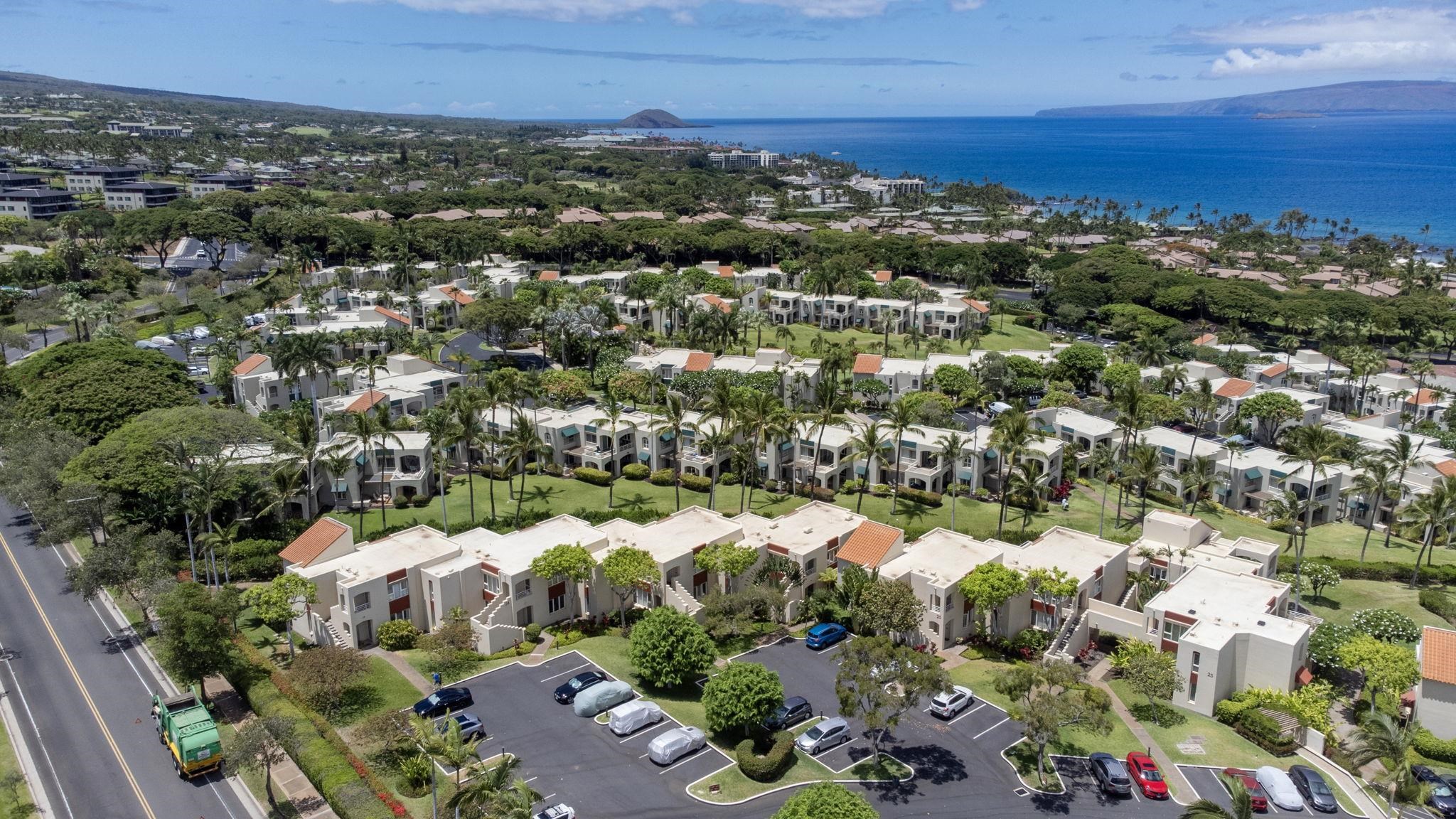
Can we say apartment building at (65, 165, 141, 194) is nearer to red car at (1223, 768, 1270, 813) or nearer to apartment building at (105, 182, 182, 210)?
apartment building at (105, 182, 182, 210)

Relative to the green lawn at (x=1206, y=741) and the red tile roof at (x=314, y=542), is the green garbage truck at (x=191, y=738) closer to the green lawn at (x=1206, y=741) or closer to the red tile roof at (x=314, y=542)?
the red tile roof at (x=314, y=542)

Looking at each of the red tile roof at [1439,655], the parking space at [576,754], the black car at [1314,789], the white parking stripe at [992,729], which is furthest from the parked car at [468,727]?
the red tile roof at [1439,655]

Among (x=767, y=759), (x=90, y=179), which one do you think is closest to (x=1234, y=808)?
(x=767, y=759)

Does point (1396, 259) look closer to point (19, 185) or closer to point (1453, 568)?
point (1453, 568)

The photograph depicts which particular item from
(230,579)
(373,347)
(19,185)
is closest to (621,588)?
(230,579)

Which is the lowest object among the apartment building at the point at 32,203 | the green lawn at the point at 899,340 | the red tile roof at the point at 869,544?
the red tile roof at the point at 869,544
